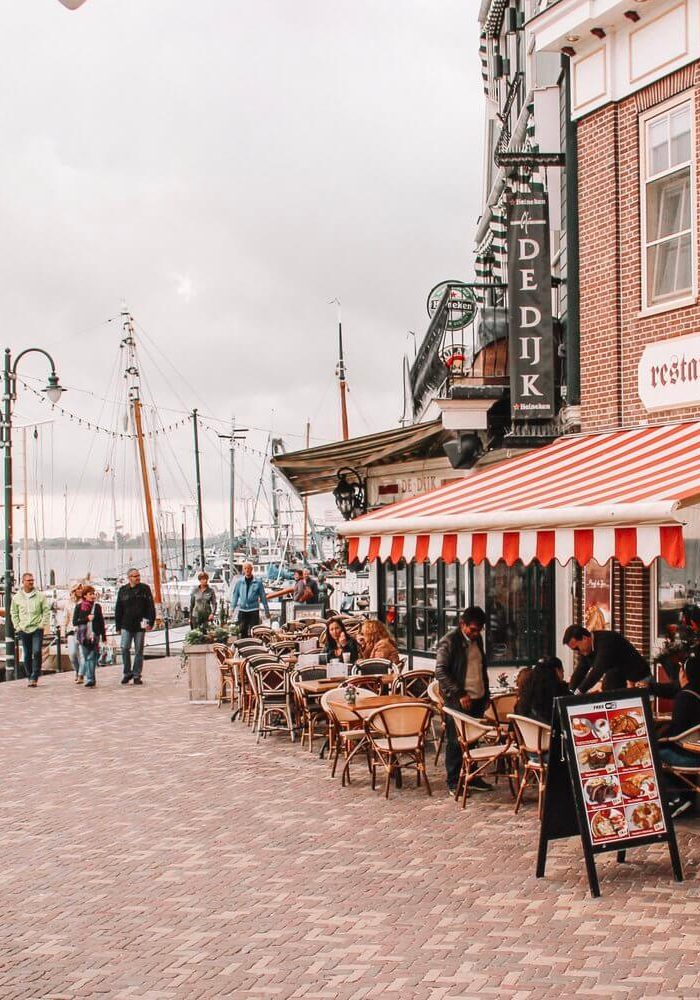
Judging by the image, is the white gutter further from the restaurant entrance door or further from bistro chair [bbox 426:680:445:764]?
the restaurant entrance door

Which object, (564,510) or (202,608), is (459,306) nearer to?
(202,608)

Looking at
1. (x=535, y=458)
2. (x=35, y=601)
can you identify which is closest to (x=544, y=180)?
(x=535, y=458)

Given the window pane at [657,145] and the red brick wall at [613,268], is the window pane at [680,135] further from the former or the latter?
the red brick wall at [613,268]

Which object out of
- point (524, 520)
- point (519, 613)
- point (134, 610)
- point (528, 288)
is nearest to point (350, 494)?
point (134, 610)

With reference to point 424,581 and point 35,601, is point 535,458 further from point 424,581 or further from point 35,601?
point 35,601

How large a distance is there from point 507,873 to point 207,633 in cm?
1099

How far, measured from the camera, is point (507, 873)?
7.67 m

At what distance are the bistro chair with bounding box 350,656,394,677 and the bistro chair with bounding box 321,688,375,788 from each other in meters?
1.23

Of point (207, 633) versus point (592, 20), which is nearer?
point (592, 20)

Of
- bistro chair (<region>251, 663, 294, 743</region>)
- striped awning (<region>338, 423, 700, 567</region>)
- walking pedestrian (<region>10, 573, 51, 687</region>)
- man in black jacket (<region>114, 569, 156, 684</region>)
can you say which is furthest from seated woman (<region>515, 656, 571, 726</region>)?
walking pedestrian (<region>10, 573, 51, 687</region>)

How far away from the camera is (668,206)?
1191 cm

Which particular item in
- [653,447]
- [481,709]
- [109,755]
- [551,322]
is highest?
[551,322]

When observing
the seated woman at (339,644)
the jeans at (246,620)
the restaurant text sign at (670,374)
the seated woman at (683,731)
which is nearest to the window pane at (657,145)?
the restaurant text sign at (670,374)

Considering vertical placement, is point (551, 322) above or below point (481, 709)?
above
